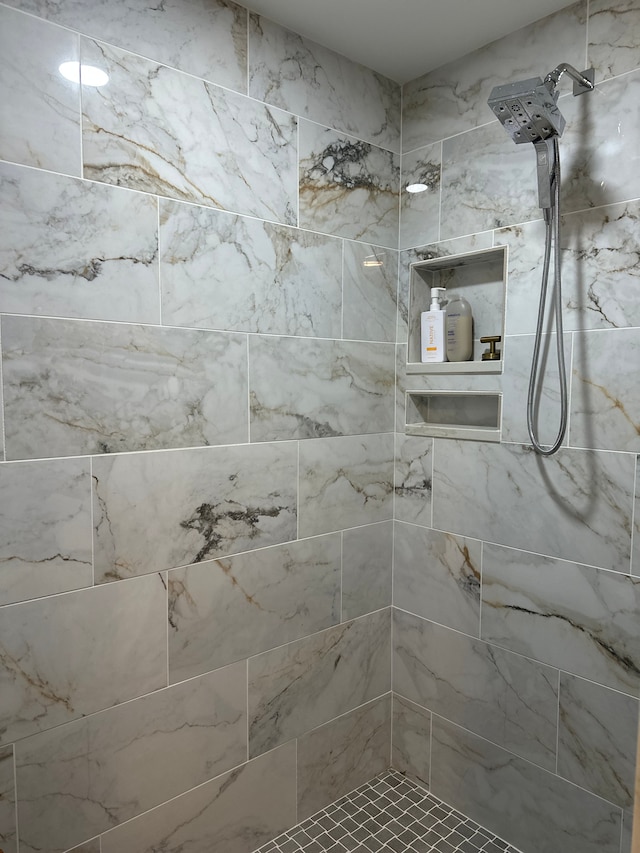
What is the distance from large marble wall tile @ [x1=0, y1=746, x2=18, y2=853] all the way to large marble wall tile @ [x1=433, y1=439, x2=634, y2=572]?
136cm

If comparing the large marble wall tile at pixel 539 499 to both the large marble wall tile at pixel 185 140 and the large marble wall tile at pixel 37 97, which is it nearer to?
the large marble wall tile at pixel 185 140

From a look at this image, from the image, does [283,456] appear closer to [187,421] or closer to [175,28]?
[187,421]

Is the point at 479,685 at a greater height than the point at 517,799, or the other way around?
the point at 479,685

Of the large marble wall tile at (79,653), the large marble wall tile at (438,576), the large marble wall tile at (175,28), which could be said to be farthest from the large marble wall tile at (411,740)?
the large marble wall tile at (175,28)

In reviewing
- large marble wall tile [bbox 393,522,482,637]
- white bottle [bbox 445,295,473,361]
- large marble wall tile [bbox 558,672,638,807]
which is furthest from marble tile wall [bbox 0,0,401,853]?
large marble wall tile [bbox 558,672,638,807]

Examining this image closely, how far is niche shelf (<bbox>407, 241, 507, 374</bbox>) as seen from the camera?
1826mm

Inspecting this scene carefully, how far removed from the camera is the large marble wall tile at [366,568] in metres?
1.96

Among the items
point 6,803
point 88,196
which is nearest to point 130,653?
point 6,803

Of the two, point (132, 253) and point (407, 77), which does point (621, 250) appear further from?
point (132, 253)

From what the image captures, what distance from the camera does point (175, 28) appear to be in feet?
4.83

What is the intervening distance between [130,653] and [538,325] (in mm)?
1409

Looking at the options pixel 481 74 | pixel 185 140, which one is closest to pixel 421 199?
pixel 481 74

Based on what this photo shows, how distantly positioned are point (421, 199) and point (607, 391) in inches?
36.7

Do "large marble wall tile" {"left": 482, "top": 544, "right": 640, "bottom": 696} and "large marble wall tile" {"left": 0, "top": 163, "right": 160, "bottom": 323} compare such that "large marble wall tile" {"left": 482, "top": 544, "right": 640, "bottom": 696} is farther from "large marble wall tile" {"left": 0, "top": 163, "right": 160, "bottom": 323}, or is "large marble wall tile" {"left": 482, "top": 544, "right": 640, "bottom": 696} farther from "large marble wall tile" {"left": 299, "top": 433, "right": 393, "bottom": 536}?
"large marble wall tile" {"left": 0, "top": 163, "right": 160, "bottom": 323}
